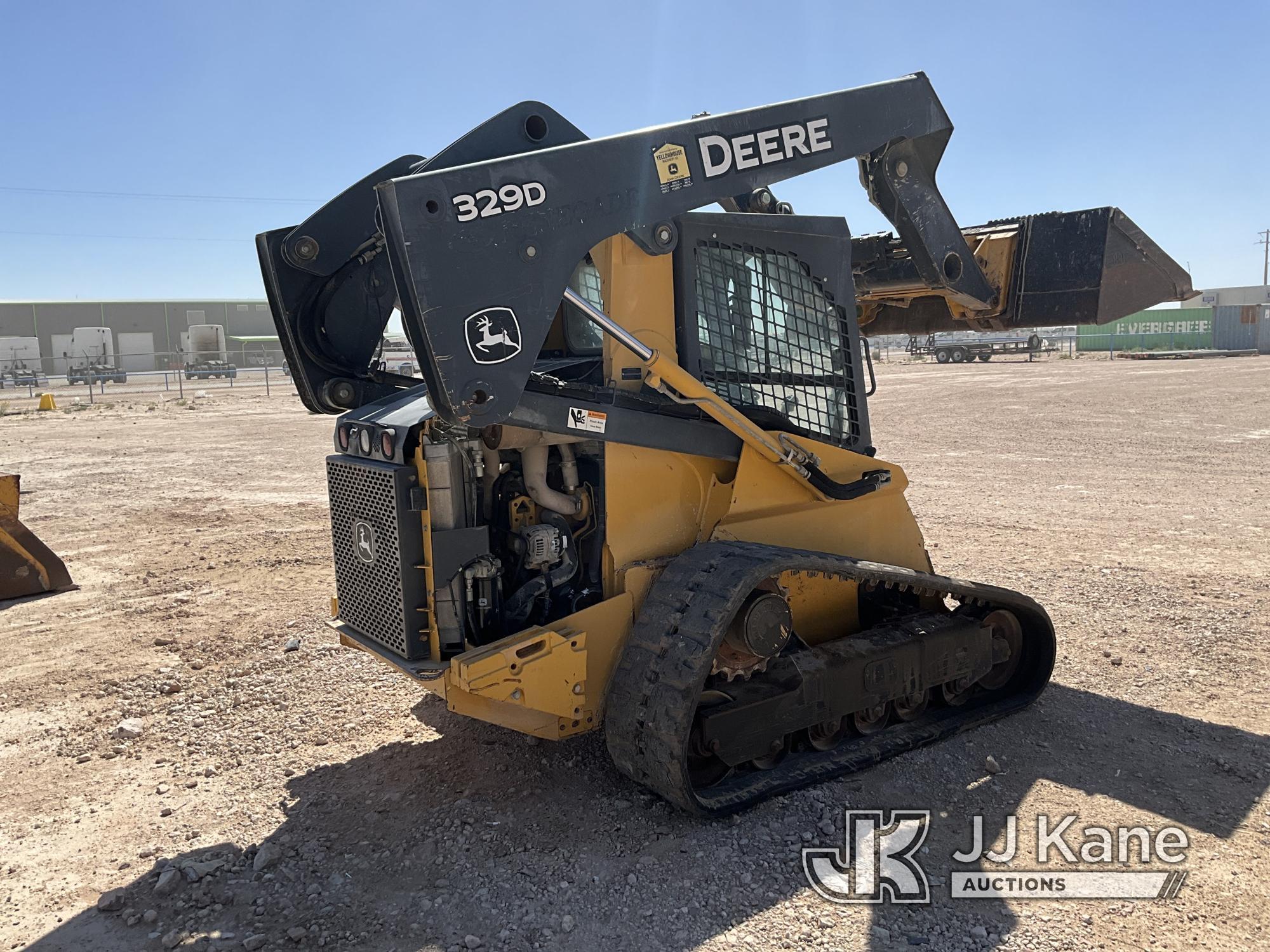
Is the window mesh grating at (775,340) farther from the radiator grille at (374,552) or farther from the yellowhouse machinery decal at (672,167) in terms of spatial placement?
the radiator grille at (374,552)

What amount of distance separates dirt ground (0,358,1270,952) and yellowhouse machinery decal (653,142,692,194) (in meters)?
2.70

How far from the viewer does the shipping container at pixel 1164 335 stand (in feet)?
174

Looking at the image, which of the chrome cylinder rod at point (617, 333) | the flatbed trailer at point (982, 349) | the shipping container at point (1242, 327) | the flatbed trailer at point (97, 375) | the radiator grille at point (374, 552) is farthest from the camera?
the shipping container at point (1242, 327)

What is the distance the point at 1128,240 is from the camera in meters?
5.62

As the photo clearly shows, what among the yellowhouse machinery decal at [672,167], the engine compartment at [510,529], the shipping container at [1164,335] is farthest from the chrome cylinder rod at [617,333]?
the shipping container at [1164,335]

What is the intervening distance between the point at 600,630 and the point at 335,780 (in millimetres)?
1627

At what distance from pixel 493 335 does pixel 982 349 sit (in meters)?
47.2

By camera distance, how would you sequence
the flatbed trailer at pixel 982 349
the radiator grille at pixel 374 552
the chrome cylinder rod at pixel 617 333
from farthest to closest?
the flatbed trailer at pixel 982 349
the radiator grille at pixel 374 552
the chrome cylinder rod at pixel 617 333

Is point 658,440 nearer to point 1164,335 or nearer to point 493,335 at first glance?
point 493,335

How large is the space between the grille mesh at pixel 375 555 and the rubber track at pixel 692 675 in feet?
3.51

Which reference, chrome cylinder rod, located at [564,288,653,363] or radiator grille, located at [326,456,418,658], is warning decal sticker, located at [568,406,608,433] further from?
radiator grille, located at [326,456,418,658]

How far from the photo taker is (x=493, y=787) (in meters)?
4.68

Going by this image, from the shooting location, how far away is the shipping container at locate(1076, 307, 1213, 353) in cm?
Answer: 5309

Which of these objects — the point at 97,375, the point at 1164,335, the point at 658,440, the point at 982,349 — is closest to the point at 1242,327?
the point at 1164,335
